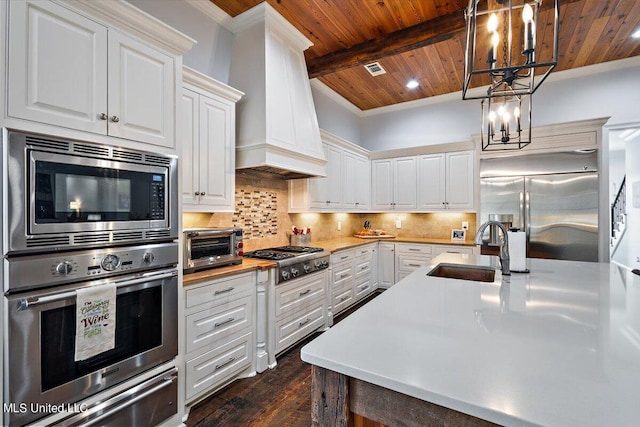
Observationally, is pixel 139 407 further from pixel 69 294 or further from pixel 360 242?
pixel 360 242

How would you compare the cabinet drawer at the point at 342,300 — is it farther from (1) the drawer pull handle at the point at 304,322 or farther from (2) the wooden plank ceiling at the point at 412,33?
(2) the wooden plank ceiling at the point at 412,33

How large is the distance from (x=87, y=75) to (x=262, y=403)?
7.48 ft

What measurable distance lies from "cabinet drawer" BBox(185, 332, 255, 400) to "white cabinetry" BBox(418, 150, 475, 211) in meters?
3.44

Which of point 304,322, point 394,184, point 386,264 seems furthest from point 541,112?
point 304,322

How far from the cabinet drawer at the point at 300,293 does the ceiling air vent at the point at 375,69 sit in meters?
2.60

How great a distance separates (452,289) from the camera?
156 cm

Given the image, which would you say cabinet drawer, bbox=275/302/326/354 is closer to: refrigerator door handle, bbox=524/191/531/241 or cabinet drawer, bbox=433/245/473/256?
cabinet drawer, bbox=433/245/473/256

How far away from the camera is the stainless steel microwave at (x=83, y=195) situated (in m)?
1.26

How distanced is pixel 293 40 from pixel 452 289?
111 inches

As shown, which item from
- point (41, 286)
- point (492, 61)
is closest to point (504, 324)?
point (492, 61)

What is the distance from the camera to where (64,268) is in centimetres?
138

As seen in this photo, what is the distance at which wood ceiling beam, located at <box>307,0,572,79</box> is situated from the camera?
280 cm

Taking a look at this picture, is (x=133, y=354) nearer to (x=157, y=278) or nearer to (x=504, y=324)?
(x=157, y=278)

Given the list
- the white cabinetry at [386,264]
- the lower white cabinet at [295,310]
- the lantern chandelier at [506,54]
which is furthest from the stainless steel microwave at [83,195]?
the white cabinetry at [386,264]
